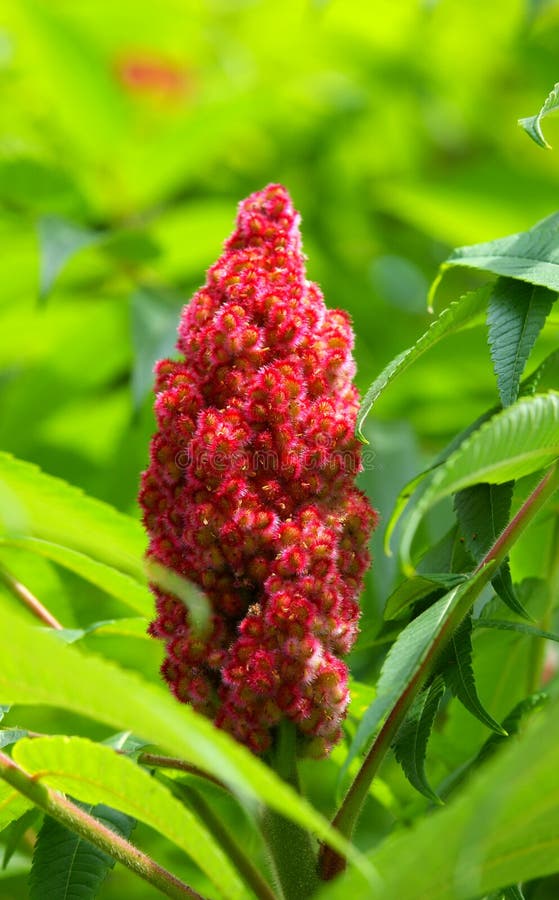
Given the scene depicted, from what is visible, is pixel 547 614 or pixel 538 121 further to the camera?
pixel 547 614

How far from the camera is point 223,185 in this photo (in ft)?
17.0

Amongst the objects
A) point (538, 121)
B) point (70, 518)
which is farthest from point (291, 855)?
point (538, 121)

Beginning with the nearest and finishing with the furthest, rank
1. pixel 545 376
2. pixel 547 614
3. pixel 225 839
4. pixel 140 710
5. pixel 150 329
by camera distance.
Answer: pixel 140 710
pixel 225 839
pixel 545 376
pixel 547 614
pixel 150 329

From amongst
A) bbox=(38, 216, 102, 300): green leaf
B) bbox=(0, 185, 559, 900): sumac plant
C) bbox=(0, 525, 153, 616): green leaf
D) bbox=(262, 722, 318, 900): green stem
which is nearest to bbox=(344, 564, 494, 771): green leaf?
bbox=(0, 185, 559, 900): sumac plant

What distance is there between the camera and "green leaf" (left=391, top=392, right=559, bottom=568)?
1.48 meters

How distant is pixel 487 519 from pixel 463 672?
273 mm

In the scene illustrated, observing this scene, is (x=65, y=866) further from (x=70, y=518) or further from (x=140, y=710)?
(x=140, y=710)

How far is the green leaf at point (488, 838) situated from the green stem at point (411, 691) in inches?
16.7

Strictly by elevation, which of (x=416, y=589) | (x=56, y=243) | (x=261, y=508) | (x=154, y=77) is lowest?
(x=416, y=589)

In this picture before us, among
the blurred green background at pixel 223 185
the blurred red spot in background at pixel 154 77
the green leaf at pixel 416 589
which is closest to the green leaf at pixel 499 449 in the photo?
the green leaf at pixel 416 589

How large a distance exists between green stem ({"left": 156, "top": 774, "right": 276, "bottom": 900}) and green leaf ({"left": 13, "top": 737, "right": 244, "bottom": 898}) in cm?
34

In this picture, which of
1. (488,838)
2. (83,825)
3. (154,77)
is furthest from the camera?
(154,77)

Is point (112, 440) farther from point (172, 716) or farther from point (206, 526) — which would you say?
point (172, 716)

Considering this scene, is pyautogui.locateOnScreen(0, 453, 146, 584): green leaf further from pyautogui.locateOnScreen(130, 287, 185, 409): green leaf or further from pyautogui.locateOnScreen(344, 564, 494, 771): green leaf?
pyautogui.locateOnScreen(130, 287, 185, 409): green leaf
